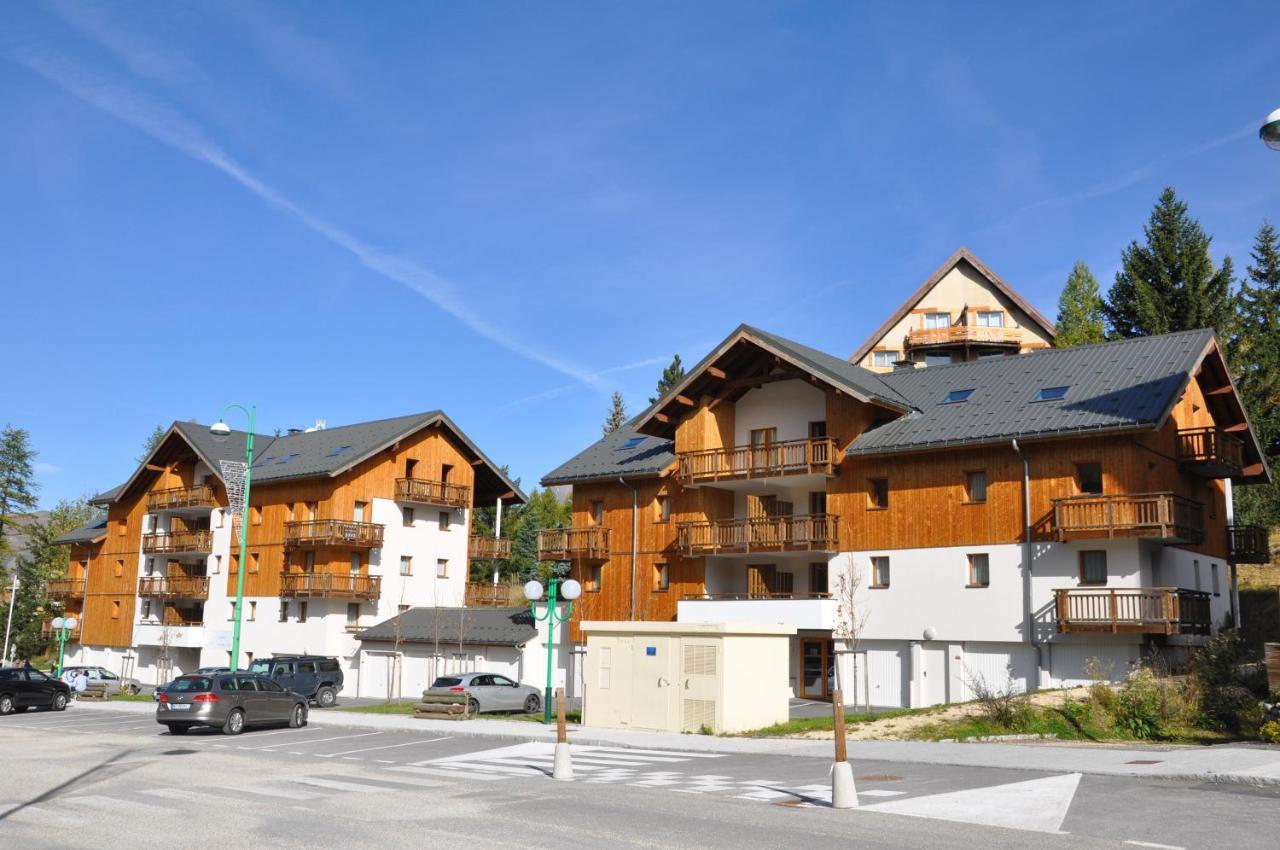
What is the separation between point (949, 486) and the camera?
34781 mm

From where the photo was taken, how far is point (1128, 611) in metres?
30.0

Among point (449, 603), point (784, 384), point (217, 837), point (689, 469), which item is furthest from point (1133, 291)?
point (217, 837)

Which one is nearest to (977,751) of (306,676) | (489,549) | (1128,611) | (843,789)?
(843,789)

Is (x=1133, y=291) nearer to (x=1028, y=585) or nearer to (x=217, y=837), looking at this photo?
(x=1028, y=585)

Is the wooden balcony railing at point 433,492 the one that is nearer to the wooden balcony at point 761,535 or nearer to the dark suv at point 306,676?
the dark suv at point 306,676

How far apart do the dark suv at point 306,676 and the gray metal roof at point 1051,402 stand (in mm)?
20393

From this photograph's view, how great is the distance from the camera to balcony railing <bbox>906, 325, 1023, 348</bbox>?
209 ft

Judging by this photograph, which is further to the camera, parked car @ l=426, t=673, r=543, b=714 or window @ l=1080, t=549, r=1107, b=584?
parked car @ l=426, t=673, r=543, b=714

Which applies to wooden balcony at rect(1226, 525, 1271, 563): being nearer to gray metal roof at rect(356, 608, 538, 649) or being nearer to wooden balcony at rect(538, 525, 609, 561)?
wooden balcony at rect(538, 525, 609, 561)

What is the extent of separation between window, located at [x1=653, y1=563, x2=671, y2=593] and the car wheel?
55.0ft

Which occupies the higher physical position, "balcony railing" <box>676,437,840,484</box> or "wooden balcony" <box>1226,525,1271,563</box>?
"balcony railing" <box>676,437,840,484</box>

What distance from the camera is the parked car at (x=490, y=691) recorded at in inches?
1364

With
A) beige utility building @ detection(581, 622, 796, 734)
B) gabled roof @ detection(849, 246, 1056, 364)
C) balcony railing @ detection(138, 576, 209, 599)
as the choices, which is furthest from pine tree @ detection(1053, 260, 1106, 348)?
balcony railing @ detection(138, 576, 209, 599)

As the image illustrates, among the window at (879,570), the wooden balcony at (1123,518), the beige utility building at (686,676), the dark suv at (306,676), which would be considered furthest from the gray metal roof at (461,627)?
the wooden balcony at (1123,518)
